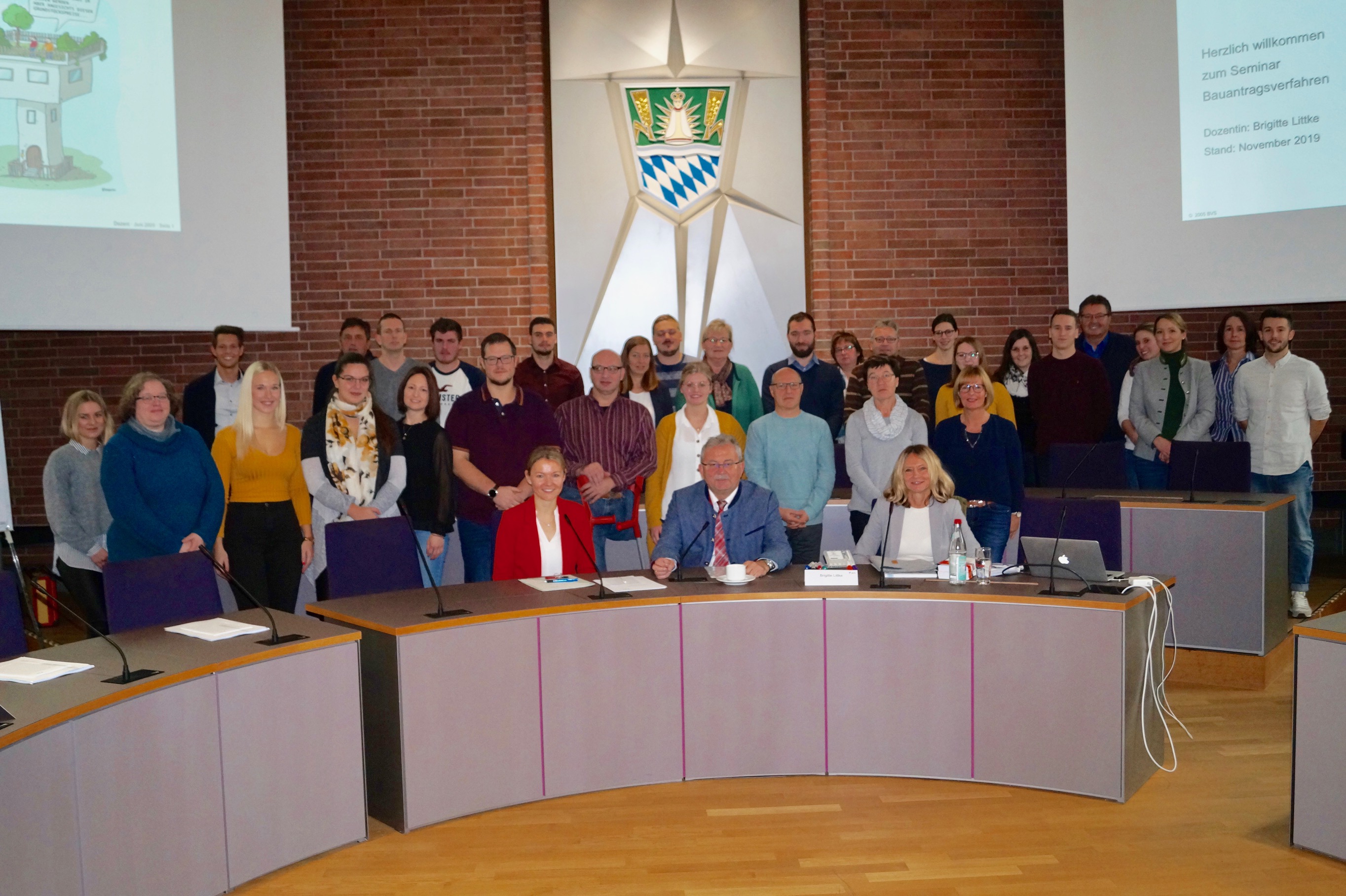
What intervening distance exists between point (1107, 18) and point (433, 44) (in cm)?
432

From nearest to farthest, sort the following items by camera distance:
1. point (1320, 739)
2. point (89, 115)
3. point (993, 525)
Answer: point (1320, 739), point (993, 525), point (89, 115)

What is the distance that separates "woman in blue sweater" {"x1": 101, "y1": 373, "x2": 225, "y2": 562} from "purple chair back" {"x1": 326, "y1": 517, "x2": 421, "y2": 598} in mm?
542

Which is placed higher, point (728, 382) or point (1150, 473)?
point (728, 382)

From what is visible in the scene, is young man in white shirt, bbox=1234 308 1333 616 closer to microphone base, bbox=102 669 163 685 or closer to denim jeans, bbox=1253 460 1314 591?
denim jeans, bbox=1253 460 1314 591

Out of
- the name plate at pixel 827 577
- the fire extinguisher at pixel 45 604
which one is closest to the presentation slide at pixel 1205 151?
the name plate at pixel 827 577

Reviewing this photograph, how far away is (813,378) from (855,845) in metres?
3.10

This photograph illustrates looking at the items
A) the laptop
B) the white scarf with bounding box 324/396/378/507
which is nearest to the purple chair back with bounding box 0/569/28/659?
the white scarf with bounding box 324/396/378/507

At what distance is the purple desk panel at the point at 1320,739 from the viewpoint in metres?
Answer: 3.34

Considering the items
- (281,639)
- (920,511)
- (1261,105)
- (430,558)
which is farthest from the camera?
(1261,105)

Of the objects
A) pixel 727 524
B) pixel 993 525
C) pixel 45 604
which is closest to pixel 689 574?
pixel 727 524

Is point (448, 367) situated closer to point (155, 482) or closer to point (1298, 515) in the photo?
point (155, 482)

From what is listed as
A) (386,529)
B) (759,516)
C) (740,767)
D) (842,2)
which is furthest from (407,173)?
(740,767)

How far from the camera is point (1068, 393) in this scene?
19.9ft

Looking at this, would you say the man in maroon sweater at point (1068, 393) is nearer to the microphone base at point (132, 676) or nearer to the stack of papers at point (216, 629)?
the stack of papers at point (216, 629)
